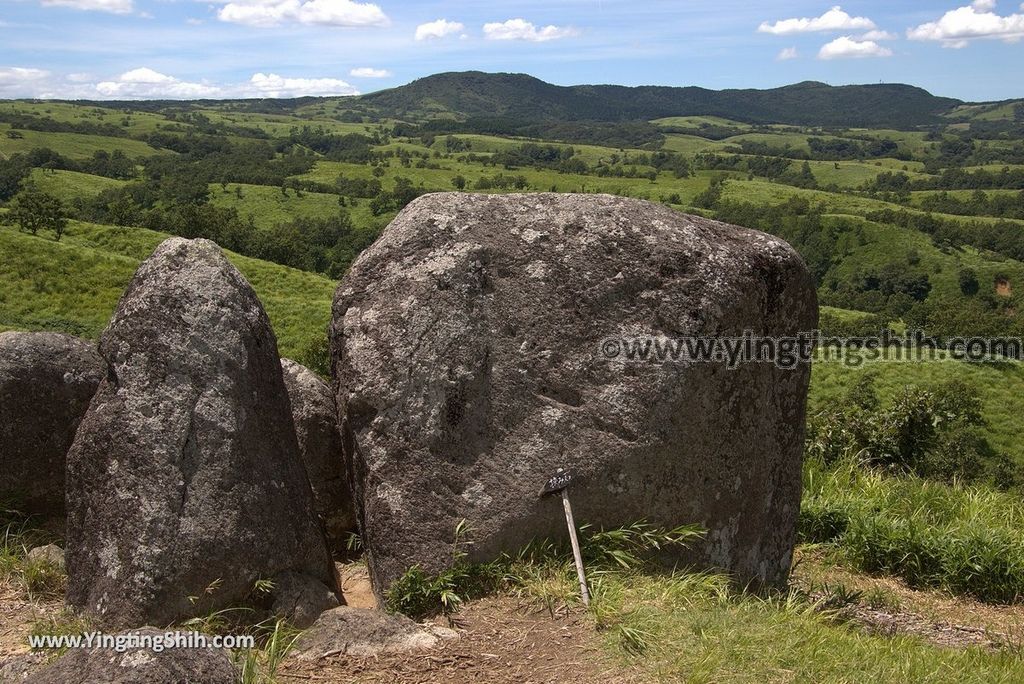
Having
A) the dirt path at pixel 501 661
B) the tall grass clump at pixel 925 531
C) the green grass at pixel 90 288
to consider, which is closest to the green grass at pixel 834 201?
the green grass at pixel 90 288

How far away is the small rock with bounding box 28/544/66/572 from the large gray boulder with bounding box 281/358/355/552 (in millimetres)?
2334

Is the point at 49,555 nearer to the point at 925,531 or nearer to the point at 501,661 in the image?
the point at 501,661

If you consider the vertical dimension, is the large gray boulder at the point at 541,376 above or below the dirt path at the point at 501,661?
above

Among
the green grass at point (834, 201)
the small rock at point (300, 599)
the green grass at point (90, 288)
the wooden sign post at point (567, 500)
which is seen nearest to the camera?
the small rock at point (300, 599)

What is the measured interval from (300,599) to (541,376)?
2.79m

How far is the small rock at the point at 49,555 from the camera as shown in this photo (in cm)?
793

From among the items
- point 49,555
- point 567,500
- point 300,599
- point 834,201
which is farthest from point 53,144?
point 567,500

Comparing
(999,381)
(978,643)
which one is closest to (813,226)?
(999,381)

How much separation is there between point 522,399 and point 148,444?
10.3 ft

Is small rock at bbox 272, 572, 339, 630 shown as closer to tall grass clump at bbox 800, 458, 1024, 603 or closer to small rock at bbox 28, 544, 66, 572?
small rock at bbox 28, 544, 66, 572

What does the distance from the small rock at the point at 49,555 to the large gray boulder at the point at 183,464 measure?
0.95 m

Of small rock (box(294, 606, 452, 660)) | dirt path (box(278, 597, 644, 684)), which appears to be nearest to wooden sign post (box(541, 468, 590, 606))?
dirt path (box(278, 597, 644, 684))

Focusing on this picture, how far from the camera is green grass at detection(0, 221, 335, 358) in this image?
56963 millimetres

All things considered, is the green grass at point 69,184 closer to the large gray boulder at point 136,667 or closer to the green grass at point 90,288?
the green grass at point 90,288
